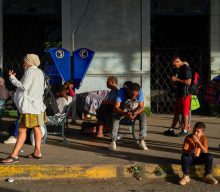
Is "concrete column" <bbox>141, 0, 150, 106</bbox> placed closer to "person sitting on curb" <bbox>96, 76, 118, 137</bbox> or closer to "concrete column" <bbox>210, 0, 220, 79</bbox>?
"concrete column" <bbox>210, 0, 220, 79</bbox>

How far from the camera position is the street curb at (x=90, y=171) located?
24.9ft

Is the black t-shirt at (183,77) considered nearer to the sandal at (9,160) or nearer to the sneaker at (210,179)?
Result: the sneaker at (210,179)

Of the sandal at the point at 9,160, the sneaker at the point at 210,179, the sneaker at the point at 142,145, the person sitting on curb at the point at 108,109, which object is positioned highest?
the person sitting on curb at the point at 108,109

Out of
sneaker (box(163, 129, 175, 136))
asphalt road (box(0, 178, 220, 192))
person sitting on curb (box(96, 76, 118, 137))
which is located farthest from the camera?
sneaker (box(163, 129, 175, 136))

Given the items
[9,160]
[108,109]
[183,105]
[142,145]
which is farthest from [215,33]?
[9,160]

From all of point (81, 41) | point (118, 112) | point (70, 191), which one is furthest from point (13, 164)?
point (81, 41)

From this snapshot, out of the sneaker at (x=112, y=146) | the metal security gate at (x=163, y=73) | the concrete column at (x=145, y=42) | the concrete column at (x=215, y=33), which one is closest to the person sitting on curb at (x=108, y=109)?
the sneaker at (x=112, y=146)

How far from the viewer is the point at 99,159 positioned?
814 centimetres

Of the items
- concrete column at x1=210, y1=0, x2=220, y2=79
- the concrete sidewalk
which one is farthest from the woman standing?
concrete column at x1=210, y1=0, x2=220, y2=79

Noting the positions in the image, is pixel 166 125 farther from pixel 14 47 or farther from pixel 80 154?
pixel 14 47

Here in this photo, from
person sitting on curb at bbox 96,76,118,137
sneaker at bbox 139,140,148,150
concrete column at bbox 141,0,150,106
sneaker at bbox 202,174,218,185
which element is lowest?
sneaker at bbox 202,174,218,185

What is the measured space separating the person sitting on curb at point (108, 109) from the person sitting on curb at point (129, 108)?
770 millimetres

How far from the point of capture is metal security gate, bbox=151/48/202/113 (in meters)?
14.1

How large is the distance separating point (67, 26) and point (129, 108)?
4.84 metres
